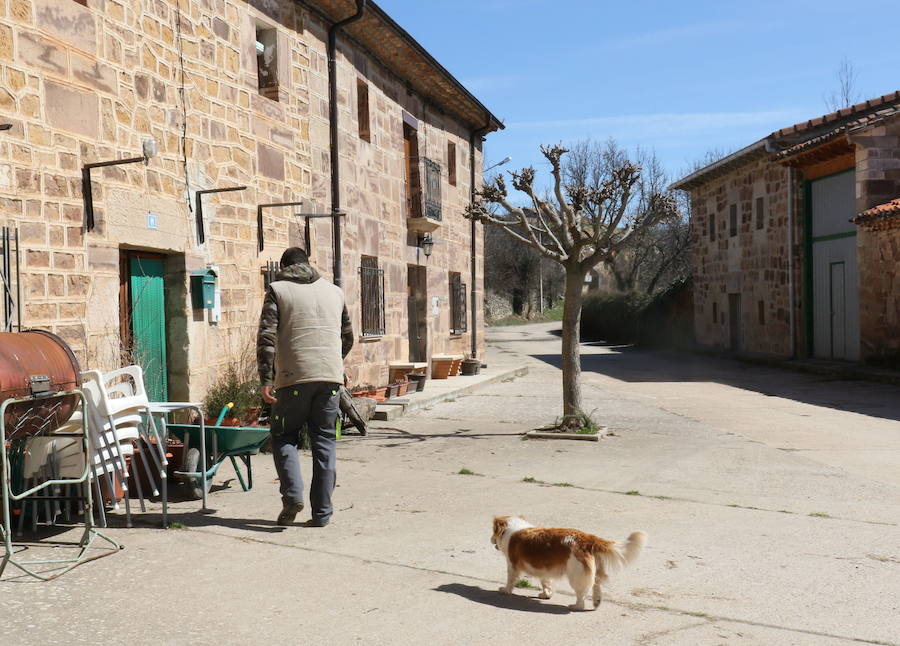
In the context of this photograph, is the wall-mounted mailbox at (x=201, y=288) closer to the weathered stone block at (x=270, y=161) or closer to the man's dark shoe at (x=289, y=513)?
the weathered stone block at (x=270, y=161)

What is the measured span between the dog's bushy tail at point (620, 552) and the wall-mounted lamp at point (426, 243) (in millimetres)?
12086

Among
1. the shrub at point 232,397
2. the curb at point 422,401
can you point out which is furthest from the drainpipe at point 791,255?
the shrub at point 232,397

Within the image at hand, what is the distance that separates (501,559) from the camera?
15.2ft

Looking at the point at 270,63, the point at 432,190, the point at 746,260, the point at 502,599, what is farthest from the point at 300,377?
the point at 746,260

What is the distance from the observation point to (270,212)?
10.0 meters

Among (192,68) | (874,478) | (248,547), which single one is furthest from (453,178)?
(248,547)

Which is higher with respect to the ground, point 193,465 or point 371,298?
point 371,298

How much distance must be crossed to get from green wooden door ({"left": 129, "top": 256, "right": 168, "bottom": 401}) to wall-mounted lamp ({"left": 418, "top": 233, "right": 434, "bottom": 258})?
761 cm

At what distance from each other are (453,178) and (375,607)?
1465cm

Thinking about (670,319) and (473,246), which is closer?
(473,246)

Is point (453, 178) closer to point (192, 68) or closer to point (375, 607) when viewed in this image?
point (192, 68)

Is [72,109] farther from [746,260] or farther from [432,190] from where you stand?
[746,260]

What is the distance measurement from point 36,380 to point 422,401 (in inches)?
304

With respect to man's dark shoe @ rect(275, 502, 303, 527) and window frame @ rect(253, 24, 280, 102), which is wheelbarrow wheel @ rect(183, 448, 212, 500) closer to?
man's dark shoe @ rect(275, 502, 303, 527)
